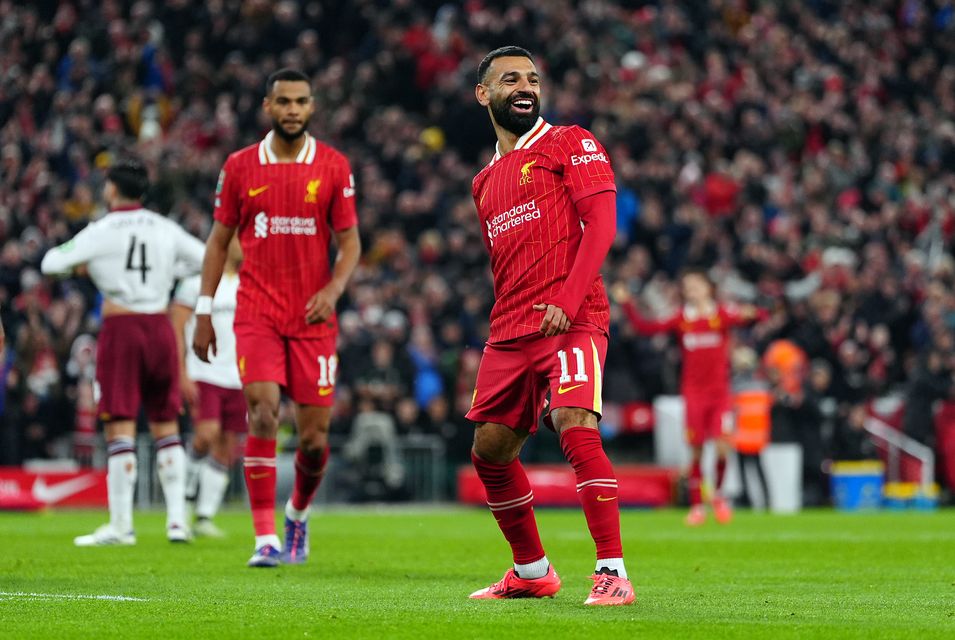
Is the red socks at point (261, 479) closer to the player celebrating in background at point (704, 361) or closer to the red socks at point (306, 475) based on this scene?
the red socks at point (306, 475)

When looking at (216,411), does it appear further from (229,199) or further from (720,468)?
(720,468)

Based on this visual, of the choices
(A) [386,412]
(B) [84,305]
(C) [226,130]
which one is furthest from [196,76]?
(A) [386,412]

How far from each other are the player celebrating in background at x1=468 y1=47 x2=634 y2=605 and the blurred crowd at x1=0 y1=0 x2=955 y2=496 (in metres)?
13.5

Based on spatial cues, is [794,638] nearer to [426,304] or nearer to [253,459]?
[253,459]

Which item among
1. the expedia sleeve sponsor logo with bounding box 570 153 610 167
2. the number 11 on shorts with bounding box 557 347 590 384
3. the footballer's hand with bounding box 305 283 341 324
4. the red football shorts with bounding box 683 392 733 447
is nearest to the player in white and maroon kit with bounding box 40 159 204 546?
the footballer's hand with bounding box 305 283 341 324

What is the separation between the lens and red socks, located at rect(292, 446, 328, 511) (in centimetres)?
974

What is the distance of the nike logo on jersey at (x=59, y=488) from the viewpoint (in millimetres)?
19453

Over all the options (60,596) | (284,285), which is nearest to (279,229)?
(284,285)

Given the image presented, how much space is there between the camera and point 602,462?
6.98m

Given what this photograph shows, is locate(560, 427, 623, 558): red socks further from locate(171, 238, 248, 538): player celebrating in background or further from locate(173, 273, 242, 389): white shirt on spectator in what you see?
locate(173, 273, 242, 389): white shirt on spectator

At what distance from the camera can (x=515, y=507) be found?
7.54 meters

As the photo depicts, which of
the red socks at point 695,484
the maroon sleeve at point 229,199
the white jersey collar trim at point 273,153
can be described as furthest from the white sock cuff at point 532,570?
the red socks at point 695,484

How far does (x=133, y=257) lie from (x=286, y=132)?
237cm

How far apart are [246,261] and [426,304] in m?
13.0
